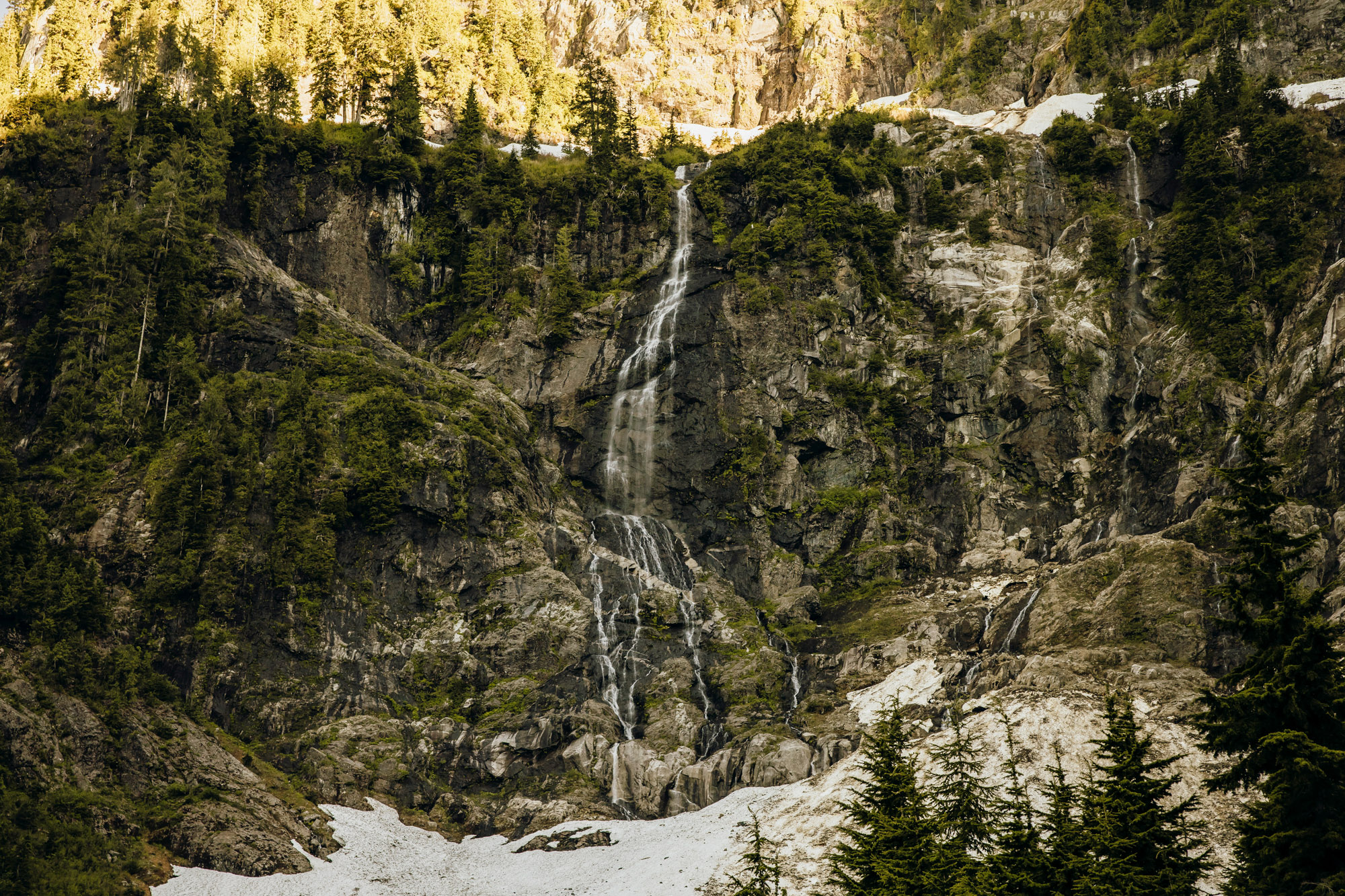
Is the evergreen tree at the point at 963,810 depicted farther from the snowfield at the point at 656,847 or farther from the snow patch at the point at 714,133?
the snow patch at the point at 714,133

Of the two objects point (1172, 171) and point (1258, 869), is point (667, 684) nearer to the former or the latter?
point (1258, 869)

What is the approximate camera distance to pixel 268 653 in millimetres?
45344

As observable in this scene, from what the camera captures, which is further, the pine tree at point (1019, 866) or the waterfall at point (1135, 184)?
the waterfall at point (1135, 184)

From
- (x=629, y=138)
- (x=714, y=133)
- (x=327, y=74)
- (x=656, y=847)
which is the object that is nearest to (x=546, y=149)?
(x=629, y=138)

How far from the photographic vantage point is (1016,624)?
143 ft

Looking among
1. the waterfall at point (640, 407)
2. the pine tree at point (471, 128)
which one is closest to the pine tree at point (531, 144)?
the pine tree at point (471, 128)

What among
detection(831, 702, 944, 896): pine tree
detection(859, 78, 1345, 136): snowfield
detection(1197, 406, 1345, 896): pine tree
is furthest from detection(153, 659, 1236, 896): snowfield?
detection(859, 78, 1345, 136): snowfield

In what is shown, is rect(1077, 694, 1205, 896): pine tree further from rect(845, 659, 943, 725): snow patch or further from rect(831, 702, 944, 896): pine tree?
rect(845, 659, 943, 725): snow patch

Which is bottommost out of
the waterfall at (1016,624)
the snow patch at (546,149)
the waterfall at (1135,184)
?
the waterfall at (1016,624)

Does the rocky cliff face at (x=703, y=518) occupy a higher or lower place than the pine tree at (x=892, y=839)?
higher

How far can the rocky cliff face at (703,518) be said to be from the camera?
41.3 m

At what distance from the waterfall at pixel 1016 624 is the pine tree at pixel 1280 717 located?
24.2 meters

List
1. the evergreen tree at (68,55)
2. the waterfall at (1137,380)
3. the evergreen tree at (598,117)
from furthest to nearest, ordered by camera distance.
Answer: the evergreen tree at (598,117) → the evergreen tree at (68,55) → the waterfall at (1137,380)

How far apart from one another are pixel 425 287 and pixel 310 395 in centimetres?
1783
